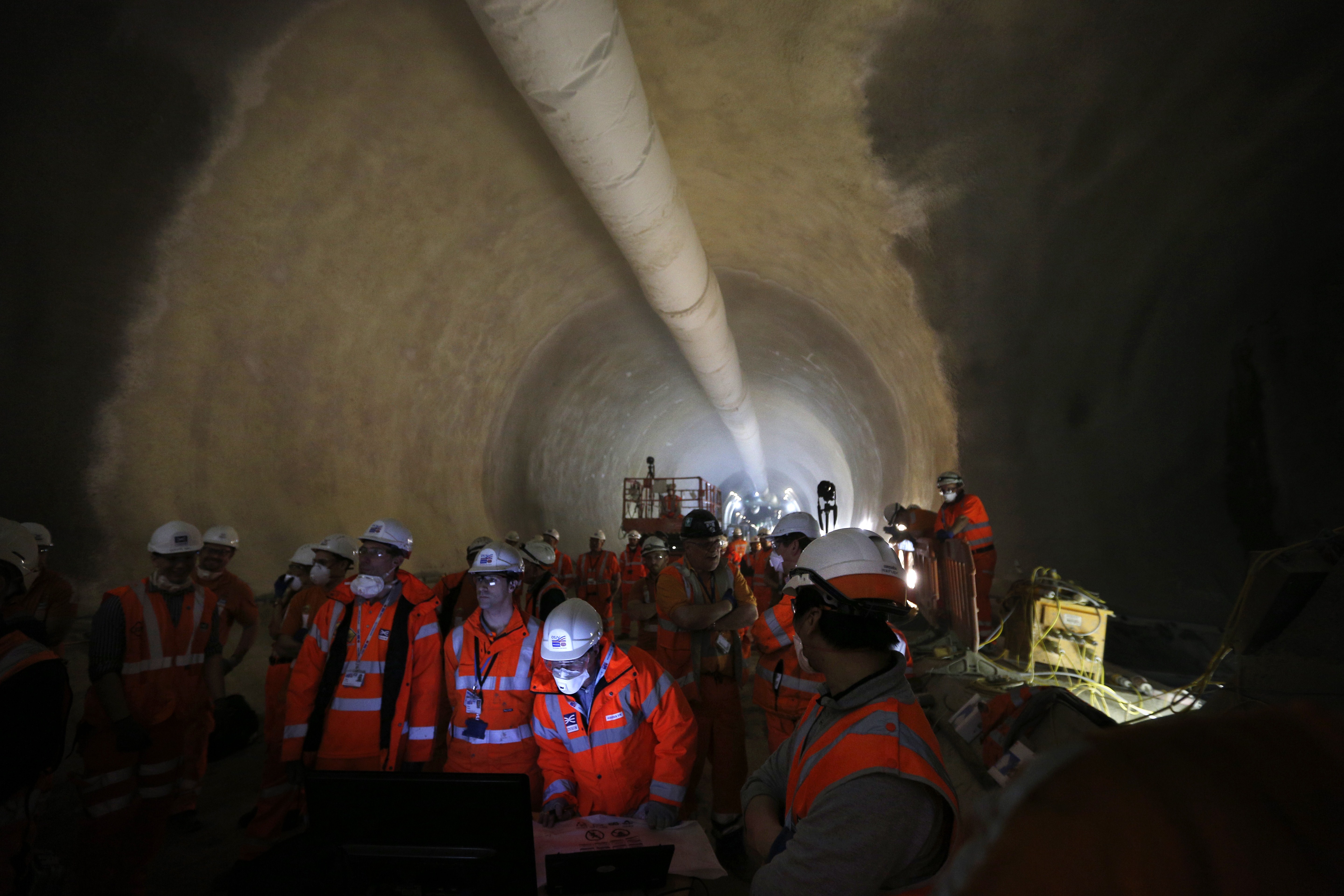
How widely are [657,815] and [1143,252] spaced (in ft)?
17.3

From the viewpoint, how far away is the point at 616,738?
9.37ft

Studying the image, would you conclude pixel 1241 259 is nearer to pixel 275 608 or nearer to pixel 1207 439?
pixel 1207 439

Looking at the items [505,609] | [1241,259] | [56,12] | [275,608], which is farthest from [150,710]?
[1241,259]

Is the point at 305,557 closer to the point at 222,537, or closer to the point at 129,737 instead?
the point at 222,537

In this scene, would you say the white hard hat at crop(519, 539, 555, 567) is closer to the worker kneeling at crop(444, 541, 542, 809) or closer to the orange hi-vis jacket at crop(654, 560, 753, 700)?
the orange hi-vis jacket at crop(654, 560, 753, 700)

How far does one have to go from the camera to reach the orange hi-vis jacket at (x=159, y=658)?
11.7 ft

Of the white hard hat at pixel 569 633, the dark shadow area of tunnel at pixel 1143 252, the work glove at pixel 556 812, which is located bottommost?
the work glove at pixel 556 812

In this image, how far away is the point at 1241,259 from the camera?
438 centimetres

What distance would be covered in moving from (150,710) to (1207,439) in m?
7.18

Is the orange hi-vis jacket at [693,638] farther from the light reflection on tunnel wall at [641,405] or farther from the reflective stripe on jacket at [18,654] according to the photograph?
the light reflection on tunnel wall at [641,405]

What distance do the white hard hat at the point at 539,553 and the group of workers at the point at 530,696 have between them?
756mm

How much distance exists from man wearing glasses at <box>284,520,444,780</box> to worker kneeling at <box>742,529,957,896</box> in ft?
7.90

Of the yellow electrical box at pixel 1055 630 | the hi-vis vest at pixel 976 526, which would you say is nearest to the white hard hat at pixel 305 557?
the yellow electrical box at pixel 1055 630

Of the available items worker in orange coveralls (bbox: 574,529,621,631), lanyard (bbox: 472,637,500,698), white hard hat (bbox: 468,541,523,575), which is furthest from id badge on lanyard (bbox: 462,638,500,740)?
worker in orange coveralls (bbox: 574,529,621,631)
